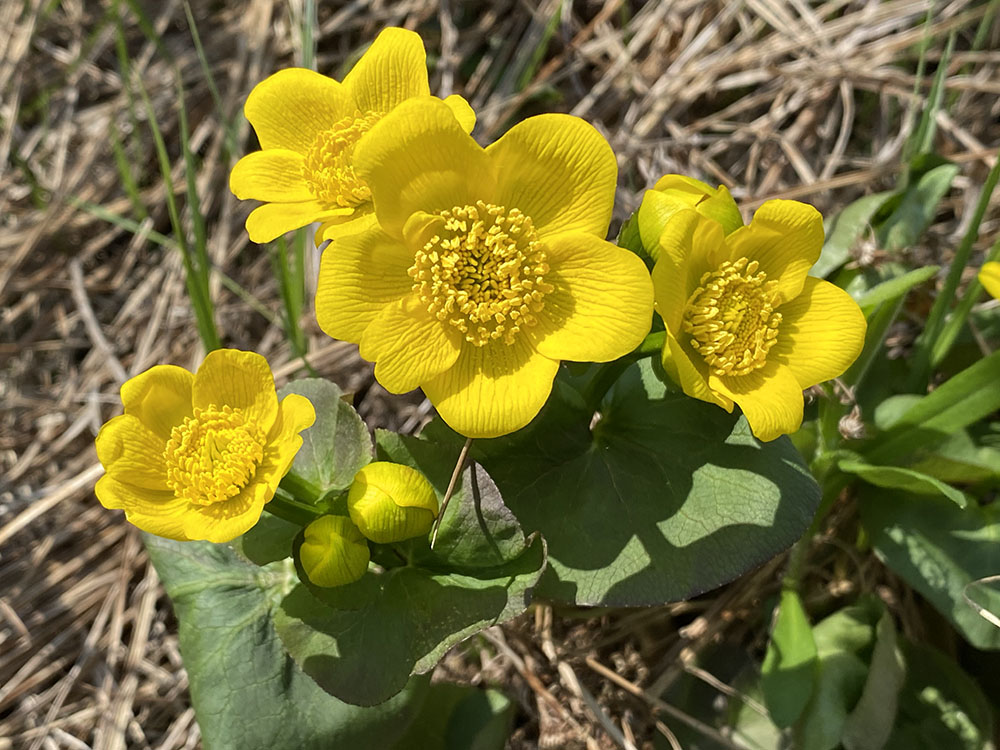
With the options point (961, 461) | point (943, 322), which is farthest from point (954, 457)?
point (943, 322)

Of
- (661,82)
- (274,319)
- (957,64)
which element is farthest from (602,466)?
(957,64)

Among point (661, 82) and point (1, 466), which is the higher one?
point (661, 82)

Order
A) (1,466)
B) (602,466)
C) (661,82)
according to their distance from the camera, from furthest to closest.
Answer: (661,82) < (1,466) < (602,466)

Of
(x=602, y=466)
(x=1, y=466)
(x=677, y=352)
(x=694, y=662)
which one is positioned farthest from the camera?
(x=1, y=466)

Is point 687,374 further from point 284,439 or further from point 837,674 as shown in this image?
point 837,674

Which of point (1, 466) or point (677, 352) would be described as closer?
point (677, 352)

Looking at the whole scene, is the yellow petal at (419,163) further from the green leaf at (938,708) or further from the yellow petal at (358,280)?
the green leaf at (938,708)

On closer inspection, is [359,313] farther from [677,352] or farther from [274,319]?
[274,319]

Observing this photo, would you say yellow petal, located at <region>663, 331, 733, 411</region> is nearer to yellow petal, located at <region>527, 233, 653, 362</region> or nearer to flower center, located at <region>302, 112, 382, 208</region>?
yellow petal, located at <region>527, 233, 653, 362</region>
